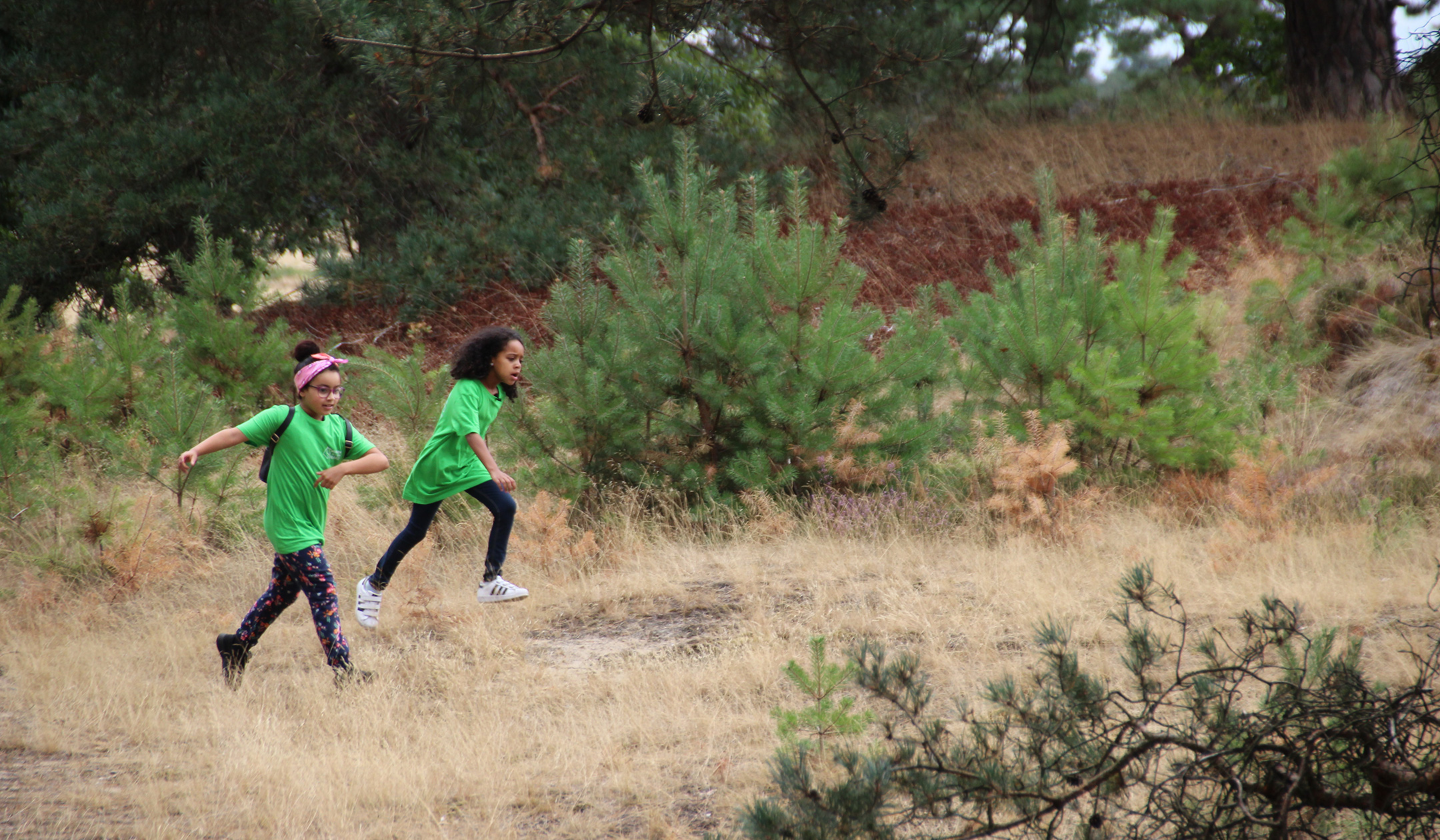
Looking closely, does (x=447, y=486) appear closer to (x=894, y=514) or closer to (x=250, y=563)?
(x=250, y=563)

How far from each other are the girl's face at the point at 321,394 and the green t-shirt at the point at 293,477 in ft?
0.13

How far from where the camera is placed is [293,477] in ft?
15.2

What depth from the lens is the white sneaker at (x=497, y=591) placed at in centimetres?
565

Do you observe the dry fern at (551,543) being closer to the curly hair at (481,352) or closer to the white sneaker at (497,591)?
the white sneaker at (497,591)

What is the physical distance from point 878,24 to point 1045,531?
7.72 meters

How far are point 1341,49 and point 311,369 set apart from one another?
15858mm

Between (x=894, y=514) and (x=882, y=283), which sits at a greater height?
(x=882, y=283)

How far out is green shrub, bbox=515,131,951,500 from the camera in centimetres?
672

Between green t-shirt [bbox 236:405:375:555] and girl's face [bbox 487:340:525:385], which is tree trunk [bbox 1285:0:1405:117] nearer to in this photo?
girl's face [bbox 487:340:525:385]

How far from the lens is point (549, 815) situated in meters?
3.64

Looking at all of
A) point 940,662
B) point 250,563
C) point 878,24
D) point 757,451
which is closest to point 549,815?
point 940,662

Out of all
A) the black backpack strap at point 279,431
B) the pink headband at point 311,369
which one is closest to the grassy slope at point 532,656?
the black backpack strap at point 279,431

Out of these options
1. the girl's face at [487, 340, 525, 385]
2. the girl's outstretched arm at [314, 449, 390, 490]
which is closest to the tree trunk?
the girl's face at [487, 340, 525, 385]

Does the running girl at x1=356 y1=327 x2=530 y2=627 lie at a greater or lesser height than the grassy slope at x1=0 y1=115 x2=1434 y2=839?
greater
